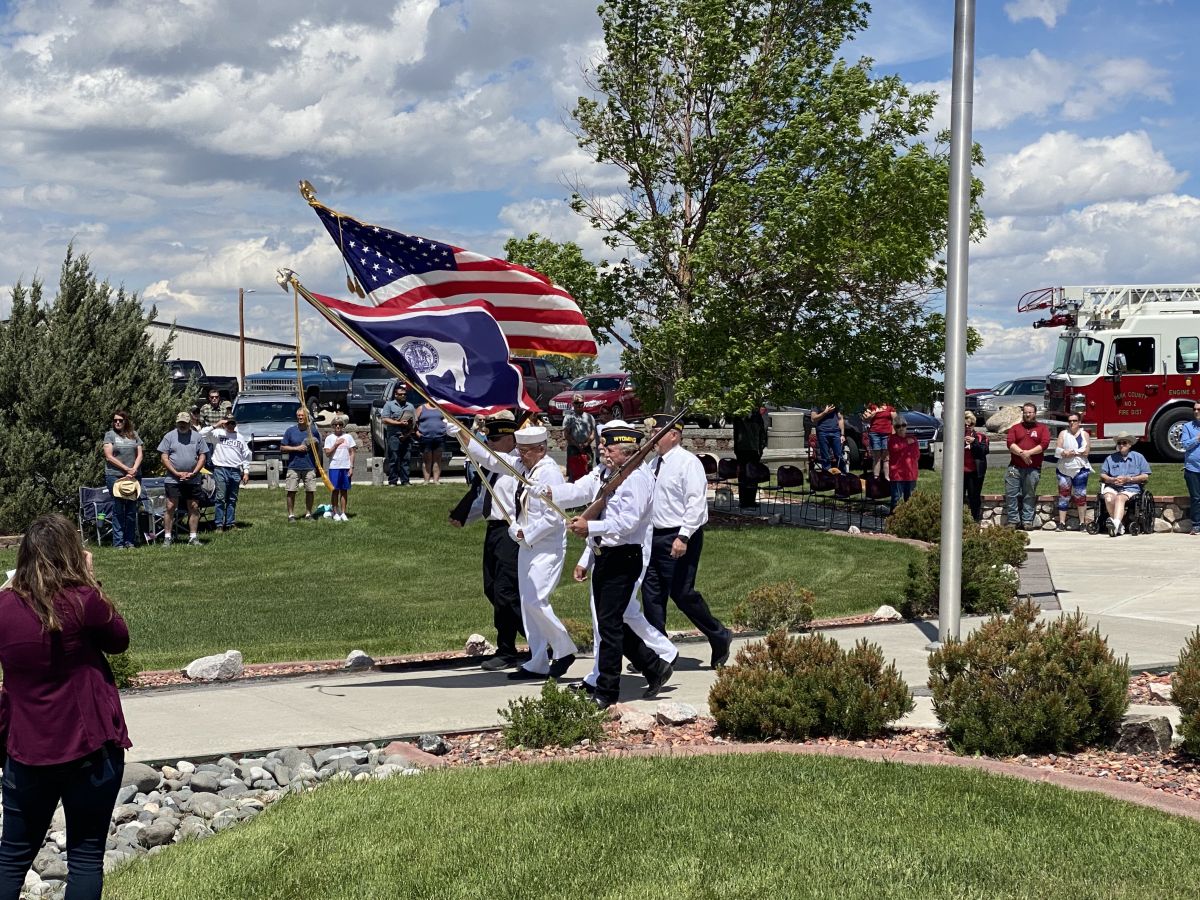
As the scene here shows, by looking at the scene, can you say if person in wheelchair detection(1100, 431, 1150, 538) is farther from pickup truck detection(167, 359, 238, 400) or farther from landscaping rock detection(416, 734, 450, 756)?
pickup truck detection(167, 359, 238, 400)

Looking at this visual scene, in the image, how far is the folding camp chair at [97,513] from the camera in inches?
801

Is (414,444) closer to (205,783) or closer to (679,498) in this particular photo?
(679,498)

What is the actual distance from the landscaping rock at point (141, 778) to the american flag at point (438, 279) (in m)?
4.00

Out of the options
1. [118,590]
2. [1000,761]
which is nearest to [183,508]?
[118,590]

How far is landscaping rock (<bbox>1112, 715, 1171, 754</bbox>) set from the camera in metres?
7.54

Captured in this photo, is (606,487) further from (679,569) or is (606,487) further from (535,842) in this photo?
(535,842)

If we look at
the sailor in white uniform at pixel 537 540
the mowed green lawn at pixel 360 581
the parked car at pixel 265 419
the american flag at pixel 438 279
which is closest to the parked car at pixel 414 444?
the parked car at pixel 265 419

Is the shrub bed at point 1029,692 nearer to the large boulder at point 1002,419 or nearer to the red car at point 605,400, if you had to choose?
the large boulder at point 1002,419

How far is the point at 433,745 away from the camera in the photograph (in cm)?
812

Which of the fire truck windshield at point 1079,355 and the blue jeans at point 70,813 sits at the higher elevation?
the fire truck windshield at point 1079,355

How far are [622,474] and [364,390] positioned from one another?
3043 centimetres

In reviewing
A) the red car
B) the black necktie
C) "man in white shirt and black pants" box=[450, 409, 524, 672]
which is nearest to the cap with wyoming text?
"man in white shirt and black pants" box=[450, 409, 524, 672]

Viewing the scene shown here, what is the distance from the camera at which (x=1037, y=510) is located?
22.7 meters

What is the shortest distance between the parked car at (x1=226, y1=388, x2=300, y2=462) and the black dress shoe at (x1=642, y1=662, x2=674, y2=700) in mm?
19967
